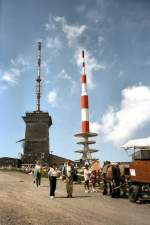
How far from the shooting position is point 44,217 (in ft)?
42.8

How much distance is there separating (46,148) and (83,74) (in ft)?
64.2

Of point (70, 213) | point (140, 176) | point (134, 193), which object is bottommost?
point (70, 213)

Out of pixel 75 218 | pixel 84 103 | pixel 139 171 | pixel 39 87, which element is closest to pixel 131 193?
pixel 139 171

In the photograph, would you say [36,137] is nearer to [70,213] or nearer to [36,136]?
[36,136]

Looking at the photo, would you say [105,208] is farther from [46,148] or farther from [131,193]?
[46,148]

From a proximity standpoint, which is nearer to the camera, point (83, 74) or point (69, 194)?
point (69, 194)

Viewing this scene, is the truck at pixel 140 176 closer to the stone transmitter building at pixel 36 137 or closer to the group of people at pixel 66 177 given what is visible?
the group of people at pixel 66 177

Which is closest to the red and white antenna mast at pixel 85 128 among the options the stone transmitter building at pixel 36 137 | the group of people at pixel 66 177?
the stone transmitter building at pixel 36 137

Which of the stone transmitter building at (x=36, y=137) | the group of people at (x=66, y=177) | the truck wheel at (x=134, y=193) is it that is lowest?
the truck wheel at (x=134, y=193)

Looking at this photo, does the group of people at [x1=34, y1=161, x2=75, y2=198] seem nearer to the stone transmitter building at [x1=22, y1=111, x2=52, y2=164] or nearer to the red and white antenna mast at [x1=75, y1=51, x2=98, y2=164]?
the red and white antenna mast at [x1=75, y1=51, x2=98, y2=164]

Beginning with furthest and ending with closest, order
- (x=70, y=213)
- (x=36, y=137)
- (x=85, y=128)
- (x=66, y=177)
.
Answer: (x=36, y=137)
(x=85, y=128)
(x=66, y=177)
(x=70, y=213)

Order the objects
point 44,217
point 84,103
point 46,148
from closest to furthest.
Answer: point 44,217 → point 84,103 → point 46,148

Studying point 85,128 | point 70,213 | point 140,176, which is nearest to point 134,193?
point 140,176

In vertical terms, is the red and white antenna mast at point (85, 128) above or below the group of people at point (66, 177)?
above
